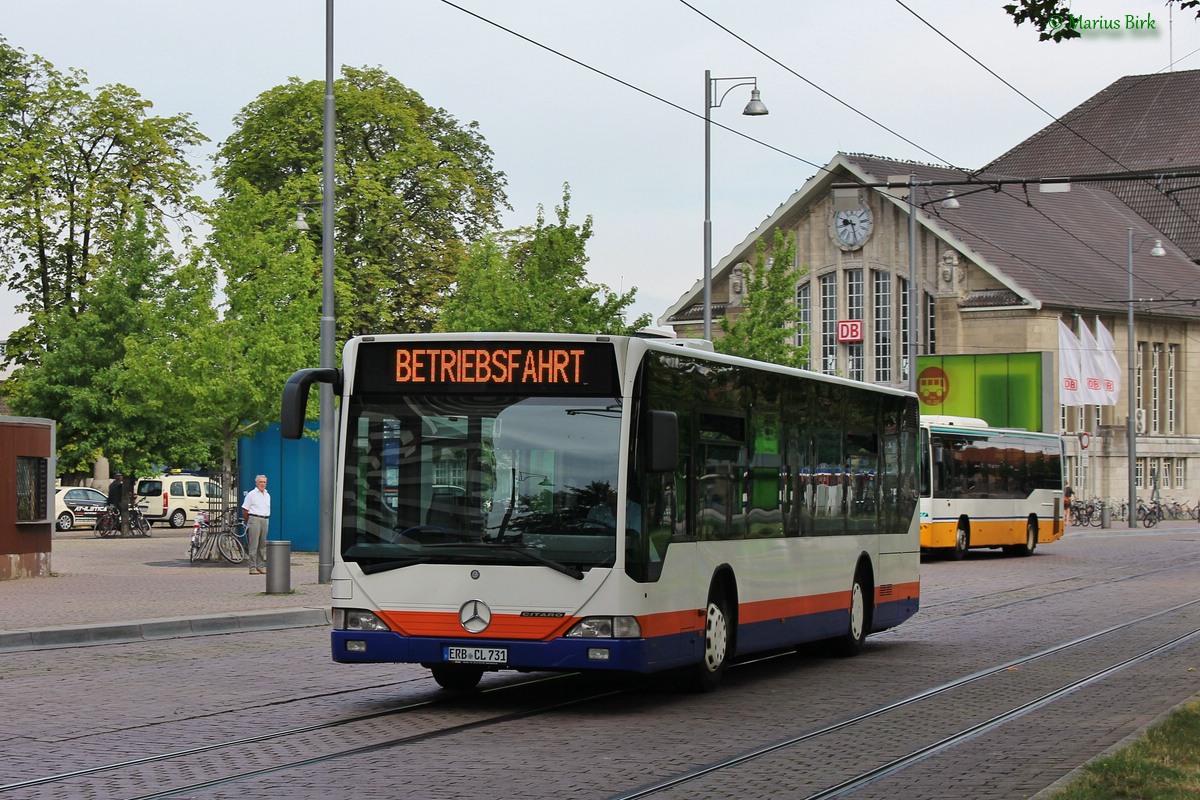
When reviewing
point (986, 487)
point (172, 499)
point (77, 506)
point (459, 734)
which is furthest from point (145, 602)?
point (172, 499)

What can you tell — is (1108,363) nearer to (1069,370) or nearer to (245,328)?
(1069,370)

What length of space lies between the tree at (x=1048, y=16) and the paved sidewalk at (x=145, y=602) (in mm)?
11014

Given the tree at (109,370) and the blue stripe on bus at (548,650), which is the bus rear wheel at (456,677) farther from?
the tree at (109,370)

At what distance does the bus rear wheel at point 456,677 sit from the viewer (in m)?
13.9

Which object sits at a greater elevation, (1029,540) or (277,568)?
(277,568)

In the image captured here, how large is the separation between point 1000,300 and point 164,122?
32.3 m

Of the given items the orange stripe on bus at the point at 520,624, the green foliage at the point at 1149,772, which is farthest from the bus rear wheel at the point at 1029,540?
the green foliage at the point at 1149,772

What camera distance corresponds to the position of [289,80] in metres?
60.1

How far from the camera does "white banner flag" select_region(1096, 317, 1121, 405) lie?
7312 cm

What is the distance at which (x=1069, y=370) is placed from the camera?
70.8 meters

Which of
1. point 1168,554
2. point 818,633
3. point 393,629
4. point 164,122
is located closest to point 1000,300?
point 1168,554

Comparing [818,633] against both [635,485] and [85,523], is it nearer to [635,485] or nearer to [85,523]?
[635,485]

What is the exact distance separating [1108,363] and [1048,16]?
62.3 metres

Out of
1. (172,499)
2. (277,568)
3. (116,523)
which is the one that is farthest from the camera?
(172,499)
